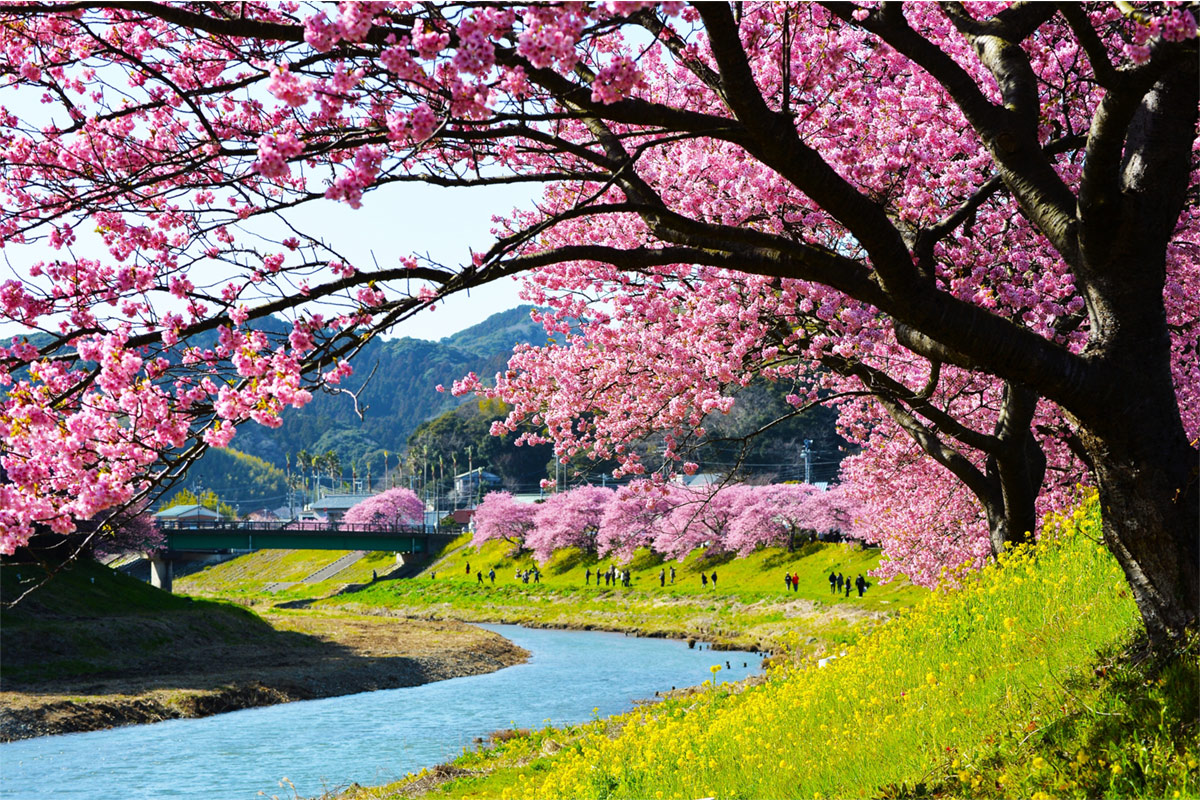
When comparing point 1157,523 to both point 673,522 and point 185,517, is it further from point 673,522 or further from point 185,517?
point 185,517

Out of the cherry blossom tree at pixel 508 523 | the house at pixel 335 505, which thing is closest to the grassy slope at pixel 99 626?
the cherry blossom tree at pixel 508 523

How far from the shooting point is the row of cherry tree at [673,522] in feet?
237

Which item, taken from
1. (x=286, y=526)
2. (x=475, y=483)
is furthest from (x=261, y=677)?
(x=475, y=483)

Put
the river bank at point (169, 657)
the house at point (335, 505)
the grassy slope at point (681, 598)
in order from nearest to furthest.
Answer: the river bank at point (169, 657)
the grassy slope at point (681, 598)
the house at point (335, 505)

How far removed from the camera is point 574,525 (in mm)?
94000

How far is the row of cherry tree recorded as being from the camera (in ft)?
237

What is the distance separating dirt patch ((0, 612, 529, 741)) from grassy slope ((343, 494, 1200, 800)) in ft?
76.7

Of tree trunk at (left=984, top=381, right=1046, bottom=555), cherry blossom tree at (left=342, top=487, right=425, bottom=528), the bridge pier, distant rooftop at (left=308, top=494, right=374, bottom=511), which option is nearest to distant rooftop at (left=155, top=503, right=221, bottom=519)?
cherry blossom tree at (left=342, top=487, right=425, bottom=528)

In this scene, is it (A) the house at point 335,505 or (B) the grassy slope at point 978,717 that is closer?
(B) the grassy slope at point 978,717

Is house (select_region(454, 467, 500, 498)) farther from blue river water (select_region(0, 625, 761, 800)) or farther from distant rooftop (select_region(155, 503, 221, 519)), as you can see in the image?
blue river water (select_region(0, 625, 761, 800))

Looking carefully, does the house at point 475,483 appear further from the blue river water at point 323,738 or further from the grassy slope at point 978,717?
the grassy slope at point 978,717

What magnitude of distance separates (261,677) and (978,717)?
35.2 meters

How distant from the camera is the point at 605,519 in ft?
289

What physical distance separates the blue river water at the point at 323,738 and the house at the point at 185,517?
91.8m
